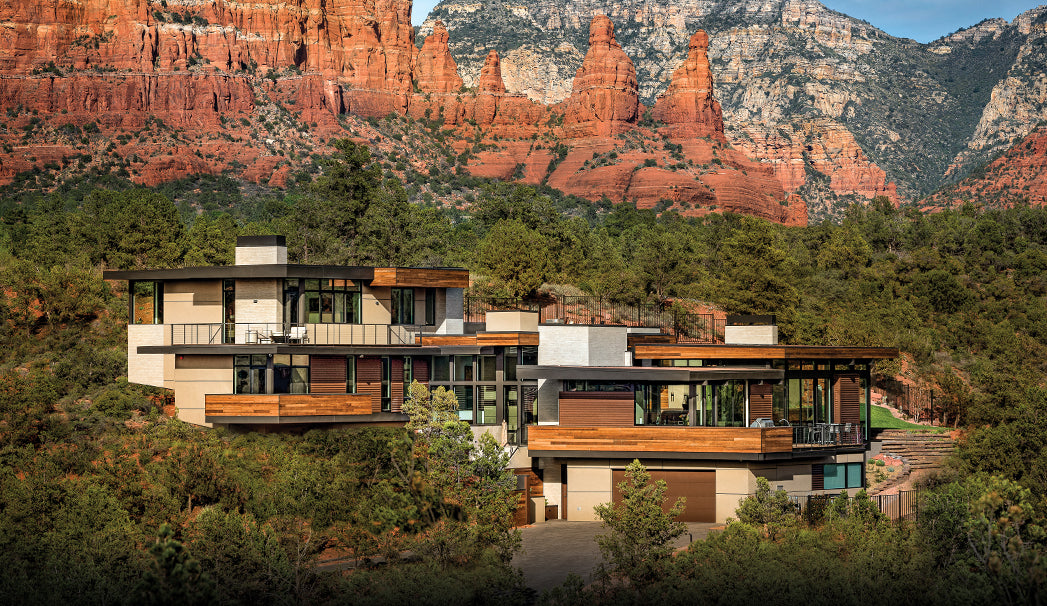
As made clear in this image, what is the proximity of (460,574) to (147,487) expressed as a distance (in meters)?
10.8

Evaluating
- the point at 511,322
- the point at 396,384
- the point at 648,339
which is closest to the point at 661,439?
the point at 511,322

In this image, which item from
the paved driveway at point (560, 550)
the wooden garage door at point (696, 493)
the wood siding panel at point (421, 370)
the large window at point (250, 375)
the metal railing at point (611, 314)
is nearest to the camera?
the paved driveway at point (560, 550)

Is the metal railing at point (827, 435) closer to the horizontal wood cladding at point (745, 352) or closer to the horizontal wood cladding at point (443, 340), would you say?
the horizontal wood cladding at point (745, 352)

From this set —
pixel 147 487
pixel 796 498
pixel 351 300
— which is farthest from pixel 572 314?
pixel 147 487

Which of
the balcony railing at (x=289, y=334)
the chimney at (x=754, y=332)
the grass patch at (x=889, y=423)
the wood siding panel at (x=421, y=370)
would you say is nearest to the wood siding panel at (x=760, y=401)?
the chimney at (x=754, y=332)

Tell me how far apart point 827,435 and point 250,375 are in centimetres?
2018

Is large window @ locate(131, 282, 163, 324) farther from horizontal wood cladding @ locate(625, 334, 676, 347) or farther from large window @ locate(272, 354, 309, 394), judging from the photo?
horizontal wood cladding @ locate(625, 334, 676, 347)

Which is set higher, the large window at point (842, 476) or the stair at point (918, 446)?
the large window at point (842, 476)

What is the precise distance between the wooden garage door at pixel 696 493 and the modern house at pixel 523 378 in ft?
0.15

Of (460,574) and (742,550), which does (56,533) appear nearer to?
(460,574)

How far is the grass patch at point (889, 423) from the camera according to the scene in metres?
58.0

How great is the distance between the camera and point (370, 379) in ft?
138

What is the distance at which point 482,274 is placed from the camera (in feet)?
250

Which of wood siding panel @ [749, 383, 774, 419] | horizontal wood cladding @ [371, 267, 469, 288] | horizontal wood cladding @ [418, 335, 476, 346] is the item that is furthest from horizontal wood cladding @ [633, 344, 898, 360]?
horizontal wood cladding @ [371, 267, 469, 288]
